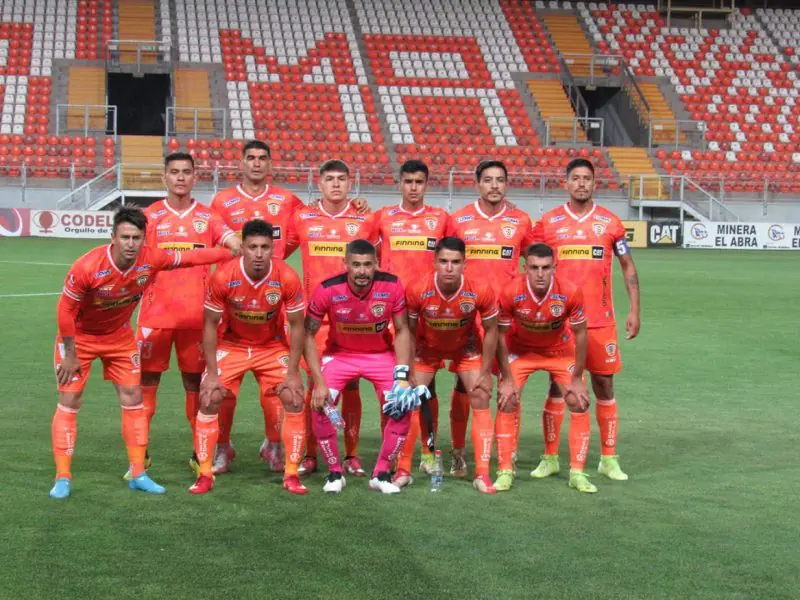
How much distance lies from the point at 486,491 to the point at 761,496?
5.18 feet

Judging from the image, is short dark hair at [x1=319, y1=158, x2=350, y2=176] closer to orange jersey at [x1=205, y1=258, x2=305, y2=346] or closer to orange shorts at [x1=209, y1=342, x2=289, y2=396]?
orange jersey at [x1=205, y1=258, x2=305, y2=346]

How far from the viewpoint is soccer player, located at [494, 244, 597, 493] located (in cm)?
674

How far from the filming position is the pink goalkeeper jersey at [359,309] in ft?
22.3

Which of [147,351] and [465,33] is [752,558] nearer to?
[147,351]

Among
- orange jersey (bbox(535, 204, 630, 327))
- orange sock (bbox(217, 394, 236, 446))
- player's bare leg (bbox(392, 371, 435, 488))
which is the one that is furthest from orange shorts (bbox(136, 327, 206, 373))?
orange jersey (bbox(535, 204, 630, 327))

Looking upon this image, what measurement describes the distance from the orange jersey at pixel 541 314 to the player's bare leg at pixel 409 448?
2.00ft

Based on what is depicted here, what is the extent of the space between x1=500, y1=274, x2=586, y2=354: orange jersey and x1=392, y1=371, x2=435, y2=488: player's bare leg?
61 centimetres

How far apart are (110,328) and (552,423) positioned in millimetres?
2839

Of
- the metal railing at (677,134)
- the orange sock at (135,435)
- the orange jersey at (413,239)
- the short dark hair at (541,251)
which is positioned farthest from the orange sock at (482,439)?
the metal railing at (677,134)

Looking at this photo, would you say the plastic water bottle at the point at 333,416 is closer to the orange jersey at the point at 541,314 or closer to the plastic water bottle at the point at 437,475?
the plastic water bottle at the point at 437,475

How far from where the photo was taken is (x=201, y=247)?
7.61m

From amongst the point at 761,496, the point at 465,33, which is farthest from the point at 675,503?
the point at 465,33

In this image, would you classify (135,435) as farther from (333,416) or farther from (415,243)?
(415,243)

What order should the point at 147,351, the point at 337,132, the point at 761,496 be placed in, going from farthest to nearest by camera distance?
the point at 337,132
the point at 147,351
the point at 761,496
